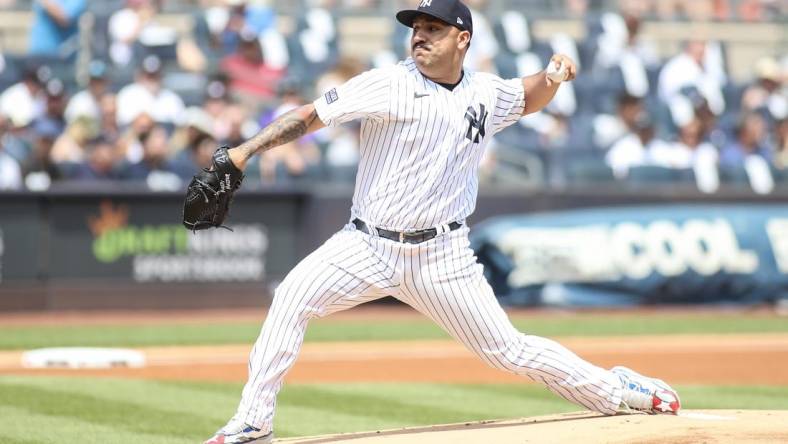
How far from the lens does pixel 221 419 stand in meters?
6.75

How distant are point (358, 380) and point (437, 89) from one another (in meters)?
3.82

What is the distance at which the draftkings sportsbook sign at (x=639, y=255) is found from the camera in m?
13.4

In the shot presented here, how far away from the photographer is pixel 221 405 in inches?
289

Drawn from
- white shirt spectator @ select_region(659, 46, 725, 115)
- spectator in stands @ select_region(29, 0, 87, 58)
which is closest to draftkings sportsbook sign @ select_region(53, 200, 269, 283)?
spectator in stands @ select_region(29, 0, 87, 58)

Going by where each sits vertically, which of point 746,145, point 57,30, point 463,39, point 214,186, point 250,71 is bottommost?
point 214,186

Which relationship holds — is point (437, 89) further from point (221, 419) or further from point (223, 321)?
point (223, 321)

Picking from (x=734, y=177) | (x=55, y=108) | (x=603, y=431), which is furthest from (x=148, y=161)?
(x=603, y=431)

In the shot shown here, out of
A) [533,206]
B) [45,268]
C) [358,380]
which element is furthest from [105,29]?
[358,380]

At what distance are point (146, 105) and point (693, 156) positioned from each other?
6.32m

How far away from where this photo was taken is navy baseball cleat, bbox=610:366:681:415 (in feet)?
19.1

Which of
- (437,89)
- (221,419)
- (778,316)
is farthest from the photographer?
(778,316)

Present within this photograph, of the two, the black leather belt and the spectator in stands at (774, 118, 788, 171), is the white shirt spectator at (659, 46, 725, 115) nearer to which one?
the spectator in stands at (774, 118, 788, 171)

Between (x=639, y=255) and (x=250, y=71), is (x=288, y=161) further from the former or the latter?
(x=639, y=255)

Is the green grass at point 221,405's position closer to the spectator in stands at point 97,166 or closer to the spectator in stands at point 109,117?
the spectator in stands at point 97,166
